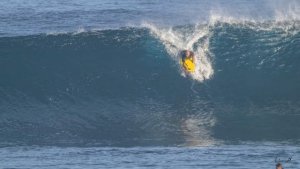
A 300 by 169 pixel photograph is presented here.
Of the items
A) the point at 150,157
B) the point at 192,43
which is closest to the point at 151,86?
the point at 192,43

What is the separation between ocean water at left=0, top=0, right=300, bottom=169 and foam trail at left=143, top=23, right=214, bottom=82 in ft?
0.13

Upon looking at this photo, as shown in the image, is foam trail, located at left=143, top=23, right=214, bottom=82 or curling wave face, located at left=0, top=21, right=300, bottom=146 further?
foam trail, located at left=143, top=23, right=214, bottom=82

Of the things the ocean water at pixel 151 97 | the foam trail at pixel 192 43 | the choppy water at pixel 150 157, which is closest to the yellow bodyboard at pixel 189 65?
the foam trail at pixel 192 43

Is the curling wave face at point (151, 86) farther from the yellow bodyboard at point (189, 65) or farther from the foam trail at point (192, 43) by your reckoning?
the yellow bodyboard at point (189, 65)

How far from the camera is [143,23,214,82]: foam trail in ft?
98.7

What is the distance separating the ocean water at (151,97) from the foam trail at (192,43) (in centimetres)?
4

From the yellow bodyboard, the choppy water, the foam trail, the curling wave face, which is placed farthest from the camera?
the foam trail

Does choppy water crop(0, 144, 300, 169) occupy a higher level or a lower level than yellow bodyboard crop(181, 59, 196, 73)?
lower

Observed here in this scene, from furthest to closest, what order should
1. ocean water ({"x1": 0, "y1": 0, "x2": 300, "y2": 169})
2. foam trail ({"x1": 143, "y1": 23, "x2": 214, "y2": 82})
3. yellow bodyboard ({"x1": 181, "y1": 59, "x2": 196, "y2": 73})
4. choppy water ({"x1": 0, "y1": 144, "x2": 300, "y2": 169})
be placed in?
foam trail ({"x1": 143, "y1": 23, "x2": 214, "y2": 82}) → yellow bodyboard ({"x1": 181, "y1": 59, "x2": 196, "y2": 73}) → ocean water ({"x1": 0, "y1": 0, "x2": 300, "y2": 169}) → choppy water ({"x1": 0, "y1": 144, "x2": 300, "y2": 169})

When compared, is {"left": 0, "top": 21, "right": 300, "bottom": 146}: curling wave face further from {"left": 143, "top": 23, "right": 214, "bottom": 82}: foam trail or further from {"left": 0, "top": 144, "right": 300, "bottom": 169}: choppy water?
{"left": 0, "top": 144, "right": 300, "bottom": 169}: choppy water

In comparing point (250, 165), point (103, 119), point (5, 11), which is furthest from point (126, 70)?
point (5, 11)

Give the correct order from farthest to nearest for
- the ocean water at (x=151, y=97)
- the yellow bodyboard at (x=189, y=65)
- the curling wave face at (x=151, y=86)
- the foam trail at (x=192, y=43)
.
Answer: the foam trail at (x=192, y=43) < the yellow bodyboard at (x=189, y=65) < the curling wave face at (x=151, y=86) < the ocean water at (x=151, y=97)

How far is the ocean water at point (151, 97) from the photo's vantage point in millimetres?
23766

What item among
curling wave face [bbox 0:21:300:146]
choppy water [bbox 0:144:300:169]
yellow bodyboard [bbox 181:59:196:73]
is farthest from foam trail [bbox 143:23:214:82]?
choppy water [bbox 0:144:300:169]
